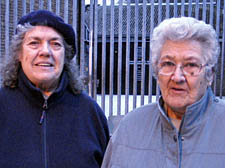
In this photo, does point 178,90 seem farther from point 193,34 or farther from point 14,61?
point 14,61

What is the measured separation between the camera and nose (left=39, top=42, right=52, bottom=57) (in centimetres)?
178

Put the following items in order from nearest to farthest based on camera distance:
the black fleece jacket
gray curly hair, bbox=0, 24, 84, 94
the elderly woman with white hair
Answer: the elderly woman with white hair < the black fleece jacket < gray curly hair, bbox=0, 24, 84, 94

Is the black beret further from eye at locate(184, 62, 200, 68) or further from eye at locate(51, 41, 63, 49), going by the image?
eye at locate(184, 62, 200, 68)

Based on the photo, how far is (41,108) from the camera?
180 cm

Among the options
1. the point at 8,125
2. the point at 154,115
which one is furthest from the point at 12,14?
the point at 154,115

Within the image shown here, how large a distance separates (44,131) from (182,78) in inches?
36.8

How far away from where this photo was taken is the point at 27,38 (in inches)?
71.4

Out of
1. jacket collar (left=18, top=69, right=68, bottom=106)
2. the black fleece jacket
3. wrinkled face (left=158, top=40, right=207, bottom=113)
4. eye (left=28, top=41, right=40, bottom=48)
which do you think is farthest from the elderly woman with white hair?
eye (left=28, top=41, right=40, bottom=48)

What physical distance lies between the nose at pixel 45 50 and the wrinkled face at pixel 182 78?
78 cm

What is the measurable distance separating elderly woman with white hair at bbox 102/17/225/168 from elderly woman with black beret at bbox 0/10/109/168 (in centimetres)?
52

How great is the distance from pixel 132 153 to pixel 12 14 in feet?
12.6

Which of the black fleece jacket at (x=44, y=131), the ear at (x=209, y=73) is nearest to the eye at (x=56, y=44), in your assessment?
the black fleece jacket at (x=44, y=131)

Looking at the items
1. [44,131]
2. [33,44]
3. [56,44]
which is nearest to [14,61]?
[33,44]

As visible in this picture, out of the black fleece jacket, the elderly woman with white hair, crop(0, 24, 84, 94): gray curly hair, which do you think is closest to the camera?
the elderly woman with white hair
